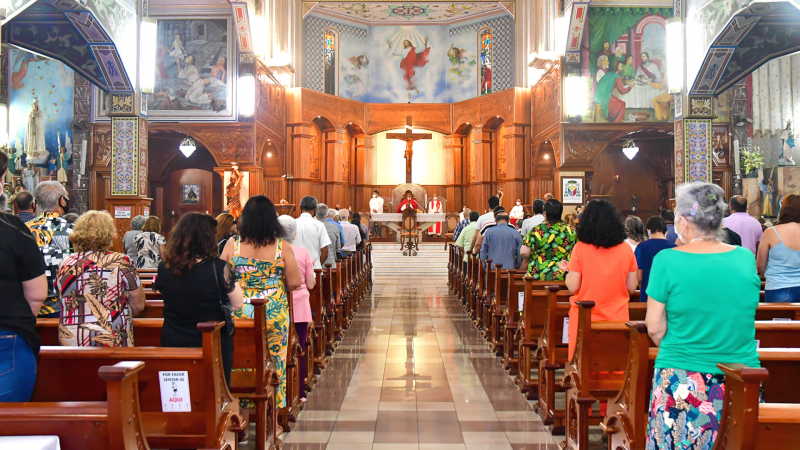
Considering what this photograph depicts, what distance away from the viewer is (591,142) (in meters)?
15.8

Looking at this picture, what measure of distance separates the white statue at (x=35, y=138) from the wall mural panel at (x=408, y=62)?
979cm

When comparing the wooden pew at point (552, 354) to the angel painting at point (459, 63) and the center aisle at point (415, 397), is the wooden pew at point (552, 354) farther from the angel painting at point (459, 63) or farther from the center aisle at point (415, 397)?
the angel painting at point (459, 63)

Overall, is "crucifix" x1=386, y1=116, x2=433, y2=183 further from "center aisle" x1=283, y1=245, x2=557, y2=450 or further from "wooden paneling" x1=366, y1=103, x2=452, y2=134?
"center aisle" x1=283, y1=245, x2=557, y2=450

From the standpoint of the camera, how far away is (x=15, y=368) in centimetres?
238

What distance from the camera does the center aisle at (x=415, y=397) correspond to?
433 cm

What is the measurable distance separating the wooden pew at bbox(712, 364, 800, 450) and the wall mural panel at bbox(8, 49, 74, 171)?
18.1 meters

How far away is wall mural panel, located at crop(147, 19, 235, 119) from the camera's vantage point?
16.7 meters

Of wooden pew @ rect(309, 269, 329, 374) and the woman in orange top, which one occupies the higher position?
the woman in orange top

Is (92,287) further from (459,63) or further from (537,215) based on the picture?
(459,63)

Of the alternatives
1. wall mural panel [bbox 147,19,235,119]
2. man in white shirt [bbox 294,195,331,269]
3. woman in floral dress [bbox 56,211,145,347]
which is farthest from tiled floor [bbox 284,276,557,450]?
wall mural panel [bbox 147,19,235,119]

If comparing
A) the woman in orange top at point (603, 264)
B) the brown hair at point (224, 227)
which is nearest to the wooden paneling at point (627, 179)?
the brown hair at point (224, 227)

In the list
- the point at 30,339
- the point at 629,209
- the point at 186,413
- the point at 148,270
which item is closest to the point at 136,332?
the point at 186,413

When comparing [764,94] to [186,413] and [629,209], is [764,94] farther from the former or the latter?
[186,413]

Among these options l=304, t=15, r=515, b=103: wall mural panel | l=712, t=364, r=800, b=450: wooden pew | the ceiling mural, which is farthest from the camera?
l=304, t=15, r=515, b=103: wall mural panel
